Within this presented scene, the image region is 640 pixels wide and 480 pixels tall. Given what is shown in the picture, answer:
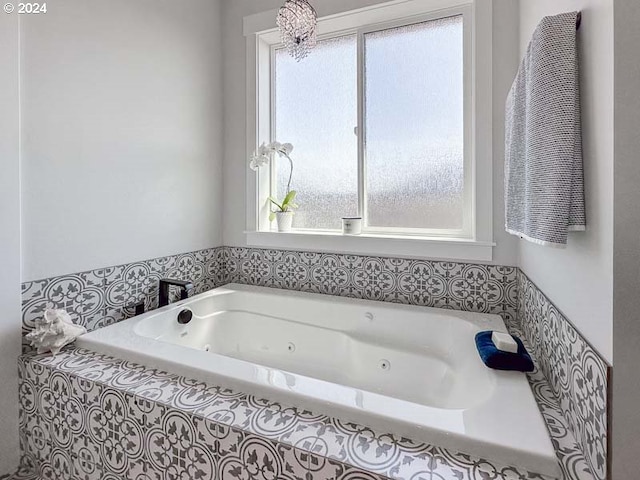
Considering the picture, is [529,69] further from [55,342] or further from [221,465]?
[55,342]

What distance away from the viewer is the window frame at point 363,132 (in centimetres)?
171

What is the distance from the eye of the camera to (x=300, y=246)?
6.99 ft

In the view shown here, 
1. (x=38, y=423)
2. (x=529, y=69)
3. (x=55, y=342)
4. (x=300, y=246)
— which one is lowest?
(x=38, y=423)

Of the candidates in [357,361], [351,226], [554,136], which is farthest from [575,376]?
[351,226]

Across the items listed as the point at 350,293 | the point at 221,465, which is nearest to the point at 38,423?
the point at 221,465

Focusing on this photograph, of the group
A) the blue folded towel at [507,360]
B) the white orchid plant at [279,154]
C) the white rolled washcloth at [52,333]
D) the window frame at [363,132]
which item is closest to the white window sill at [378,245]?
the window frame at [363,132]

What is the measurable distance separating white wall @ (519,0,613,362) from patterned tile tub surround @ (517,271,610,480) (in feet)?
0.15

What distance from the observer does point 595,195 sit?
801 millimetres

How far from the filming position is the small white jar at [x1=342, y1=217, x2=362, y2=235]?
2.02m

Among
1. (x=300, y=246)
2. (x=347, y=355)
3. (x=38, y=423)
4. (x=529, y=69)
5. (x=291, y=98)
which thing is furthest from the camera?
(x=291, y=98)

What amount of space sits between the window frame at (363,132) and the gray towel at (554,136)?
0.74 meters

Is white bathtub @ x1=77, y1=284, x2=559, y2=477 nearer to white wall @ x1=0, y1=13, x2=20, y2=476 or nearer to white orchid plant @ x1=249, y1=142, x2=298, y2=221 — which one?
white wall @ x1=0, y1=13, x2=20, y2=476

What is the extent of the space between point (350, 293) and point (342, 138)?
3.26 ft

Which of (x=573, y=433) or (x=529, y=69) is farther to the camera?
(x=529, y=69)
